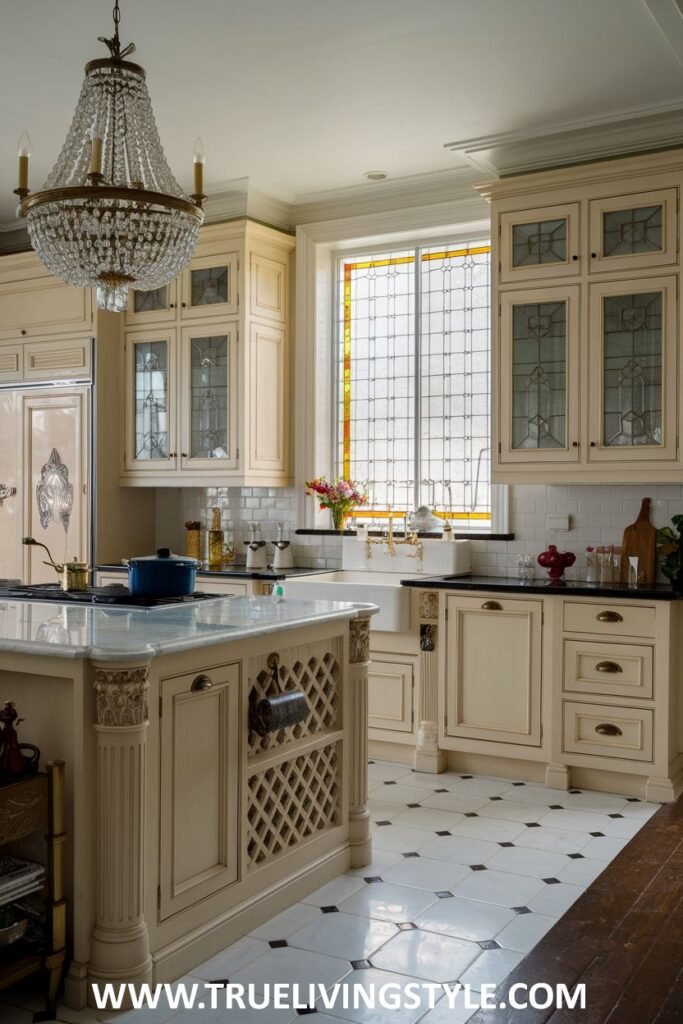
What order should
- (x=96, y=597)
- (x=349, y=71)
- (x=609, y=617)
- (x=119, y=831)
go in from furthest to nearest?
(x=609, y=617) → (x=349, y=71) → (x=96, y=597) → (x=119, y=831)

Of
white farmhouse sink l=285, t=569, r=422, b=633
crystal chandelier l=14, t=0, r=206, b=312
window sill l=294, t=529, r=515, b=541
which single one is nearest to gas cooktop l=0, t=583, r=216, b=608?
crystal chandelier l=14, t=0, r=206, b=312

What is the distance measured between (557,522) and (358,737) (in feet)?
6.89

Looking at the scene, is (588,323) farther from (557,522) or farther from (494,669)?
(494,669)

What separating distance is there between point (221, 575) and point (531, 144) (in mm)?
2786

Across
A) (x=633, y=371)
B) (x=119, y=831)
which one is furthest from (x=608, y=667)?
(x=119, y=831)

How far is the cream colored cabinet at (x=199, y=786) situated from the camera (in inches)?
112

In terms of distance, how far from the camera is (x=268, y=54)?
4133 mm

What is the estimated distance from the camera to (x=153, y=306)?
6195 mm

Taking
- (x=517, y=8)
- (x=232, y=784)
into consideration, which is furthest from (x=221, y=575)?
(x=517, y=8)

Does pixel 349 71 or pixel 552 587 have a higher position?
pixel 349 71

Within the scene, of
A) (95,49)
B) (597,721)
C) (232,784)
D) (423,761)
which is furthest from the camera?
(423,761)

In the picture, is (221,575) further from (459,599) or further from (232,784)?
(232,784)

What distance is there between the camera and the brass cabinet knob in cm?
464

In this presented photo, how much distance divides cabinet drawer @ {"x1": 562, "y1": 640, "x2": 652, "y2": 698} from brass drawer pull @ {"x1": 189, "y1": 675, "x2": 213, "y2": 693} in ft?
7.49
